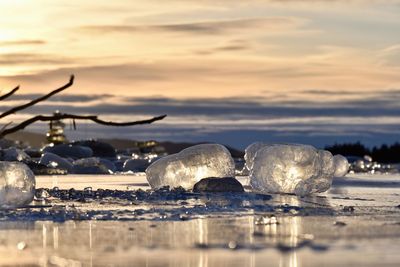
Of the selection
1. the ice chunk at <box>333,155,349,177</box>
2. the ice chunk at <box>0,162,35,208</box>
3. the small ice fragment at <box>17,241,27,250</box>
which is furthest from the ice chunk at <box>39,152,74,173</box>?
the small ice fragment at <box>17,241,27,250</box>

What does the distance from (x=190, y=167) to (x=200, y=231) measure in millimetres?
6435

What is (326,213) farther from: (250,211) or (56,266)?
(56,266)

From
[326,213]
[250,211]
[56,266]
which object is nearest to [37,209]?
[250,211]

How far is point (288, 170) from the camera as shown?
43.0 feet

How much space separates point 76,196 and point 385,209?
3691mm

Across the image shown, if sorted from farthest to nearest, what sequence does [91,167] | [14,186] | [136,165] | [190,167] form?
[136,165] < [91,167] < [190,167] < [14,186]

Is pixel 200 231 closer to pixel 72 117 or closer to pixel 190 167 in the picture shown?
pixel 72 117

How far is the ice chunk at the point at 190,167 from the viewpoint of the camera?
13.8 meters

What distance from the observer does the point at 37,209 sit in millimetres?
9602

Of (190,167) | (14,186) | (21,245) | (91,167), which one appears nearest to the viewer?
(21,245)

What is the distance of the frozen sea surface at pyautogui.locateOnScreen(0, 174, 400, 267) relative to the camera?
5.68 metres

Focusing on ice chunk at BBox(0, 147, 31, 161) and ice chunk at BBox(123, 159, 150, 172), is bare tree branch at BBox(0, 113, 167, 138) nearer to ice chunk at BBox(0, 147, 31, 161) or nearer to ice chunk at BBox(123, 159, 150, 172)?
ice chunk at BBox(0, 147, 31, 161)

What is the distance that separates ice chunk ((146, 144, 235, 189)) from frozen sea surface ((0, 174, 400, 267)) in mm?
2078

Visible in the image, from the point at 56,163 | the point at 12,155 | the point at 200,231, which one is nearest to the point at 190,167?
the point at 200,231
